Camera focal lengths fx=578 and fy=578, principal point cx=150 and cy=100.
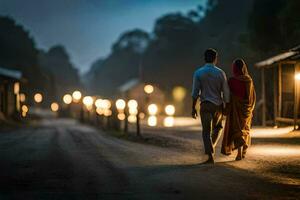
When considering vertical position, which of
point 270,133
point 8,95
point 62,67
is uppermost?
point 62,67

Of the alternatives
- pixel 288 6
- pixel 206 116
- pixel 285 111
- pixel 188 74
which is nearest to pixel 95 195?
pixel 206 116

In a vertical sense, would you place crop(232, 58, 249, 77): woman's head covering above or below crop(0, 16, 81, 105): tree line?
below

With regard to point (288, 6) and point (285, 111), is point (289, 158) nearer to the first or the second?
point (285, 111)

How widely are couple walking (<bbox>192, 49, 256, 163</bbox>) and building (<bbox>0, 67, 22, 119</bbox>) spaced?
94.3 ft

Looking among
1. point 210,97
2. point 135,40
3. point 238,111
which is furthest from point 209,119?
point 135,40

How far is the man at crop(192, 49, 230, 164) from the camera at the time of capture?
9898mm

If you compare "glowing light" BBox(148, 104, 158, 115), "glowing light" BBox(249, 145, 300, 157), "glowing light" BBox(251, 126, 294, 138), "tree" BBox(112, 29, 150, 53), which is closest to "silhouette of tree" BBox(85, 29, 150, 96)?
"tree" BBox(112, 29, 150, 53)

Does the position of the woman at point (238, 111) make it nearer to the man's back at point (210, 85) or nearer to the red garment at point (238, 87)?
the red garment at point (238, 87)

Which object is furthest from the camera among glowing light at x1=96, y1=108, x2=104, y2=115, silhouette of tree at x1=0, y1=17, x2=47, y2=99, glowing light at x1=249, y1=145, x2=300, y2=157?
silhouette of tree at x1=0, y1=17, x2=47, y2=99

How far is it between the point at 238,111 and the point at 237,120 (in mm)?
170

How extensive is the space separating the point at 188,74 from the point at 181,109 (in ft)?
14.7

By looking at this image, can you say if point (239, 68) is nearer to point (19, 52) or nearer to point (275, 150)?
point (275, 150)

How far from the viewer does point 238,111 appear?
10320mm

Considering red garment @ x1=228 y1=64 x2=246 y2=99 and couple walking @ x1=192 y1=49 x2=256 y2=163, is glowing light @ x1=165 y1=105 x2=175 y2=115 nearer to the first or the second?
couple walking @ x1=192 y1=49 x2=256 y2=163
